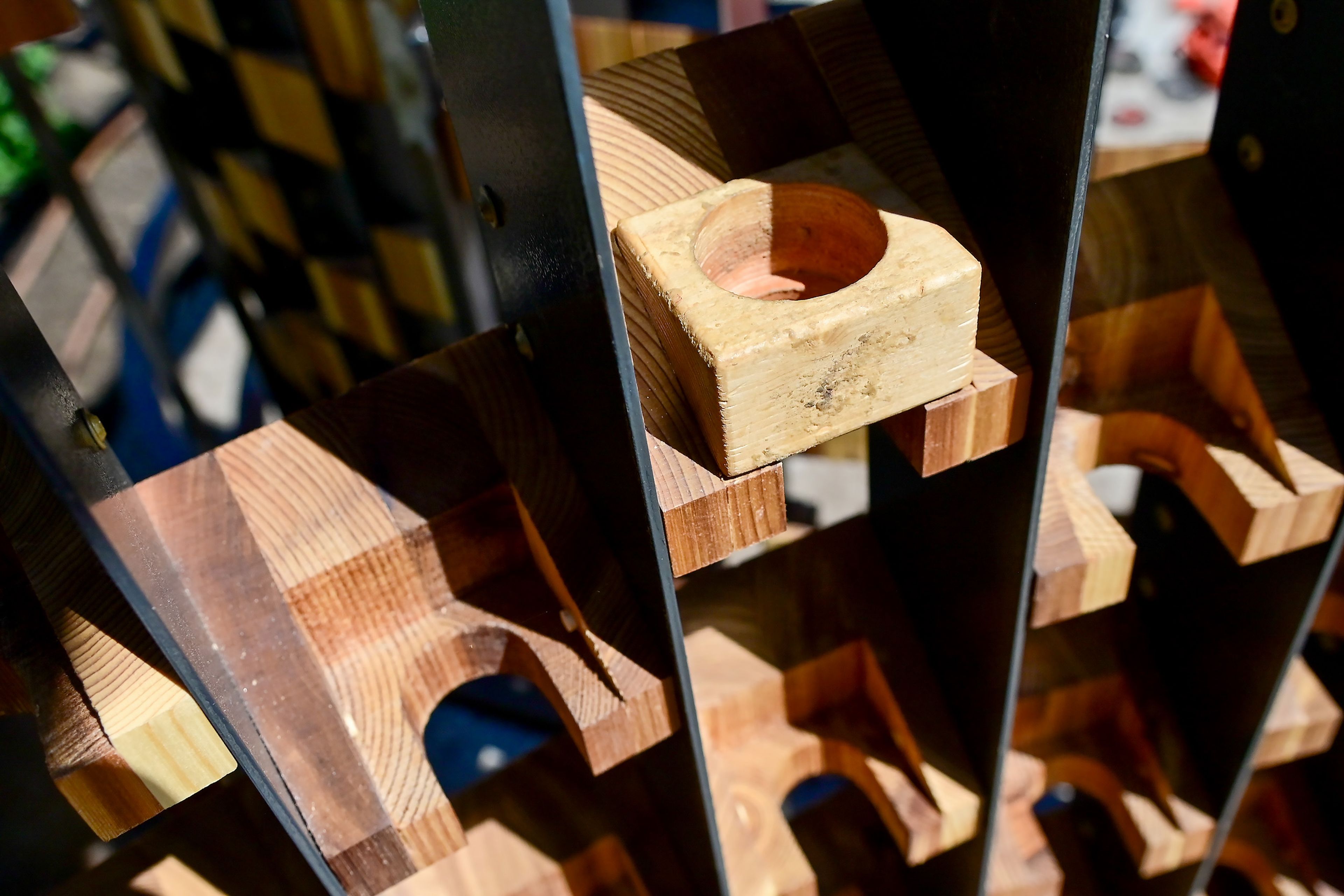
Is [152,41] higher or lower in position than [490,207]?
lower

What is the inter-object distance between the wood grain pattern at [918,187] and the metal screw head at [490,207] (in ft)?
1.00

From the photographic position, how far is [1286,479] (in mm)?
1037

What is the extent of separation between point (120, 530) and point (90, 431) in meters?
0.08

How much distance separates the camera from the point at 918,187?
0.91 m

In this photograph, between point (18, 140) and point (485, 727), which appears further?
point (18, 140)

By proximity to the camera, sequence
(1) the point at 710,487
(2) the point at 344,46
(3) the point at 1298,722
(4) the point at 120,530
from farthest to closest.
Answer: (2) the point at 344,46, (3) the point at 1298,722, (1) the point at 710,487, (4) the point at 120,530

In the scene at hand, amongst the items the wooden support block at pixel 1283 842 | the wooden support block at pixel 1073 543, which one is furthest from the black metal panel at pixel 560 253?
the wooden support block at pixel 1283 842

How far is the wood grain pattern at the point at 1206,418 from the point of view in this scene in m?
1.04

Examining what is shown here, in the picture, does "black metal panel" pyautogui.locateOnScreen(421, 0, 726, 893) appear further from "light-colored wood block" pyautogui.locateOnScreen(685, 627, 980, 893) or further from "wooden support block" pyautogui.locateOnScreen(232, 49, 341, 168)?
"wooden support block" pyautogui.locateOnScreen(232, 49, 341, 168)

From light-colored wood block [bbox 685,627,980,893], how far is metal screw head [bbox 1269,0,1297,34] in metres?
0.74

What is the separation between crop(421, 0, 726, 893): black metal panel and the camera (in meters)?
0.62

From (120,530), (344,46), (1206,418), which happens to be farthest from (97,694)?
(344,46)

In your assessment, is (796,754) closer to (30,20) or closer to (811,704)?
(811,704)

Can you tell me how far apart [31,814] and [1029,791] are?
8.53 ft
